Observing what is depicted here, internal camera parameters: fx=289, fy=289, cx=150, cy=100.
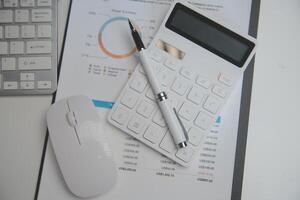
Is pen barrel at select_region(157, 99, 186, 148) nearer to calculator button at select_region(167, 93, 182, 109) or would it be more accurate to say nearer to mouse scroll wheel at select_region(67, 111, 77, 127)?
calculator button at select_region(167, 93, 182, 109)

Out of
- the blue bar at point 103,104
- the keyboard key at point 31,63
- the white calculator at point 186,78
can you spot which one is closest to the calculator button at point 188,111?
the white calculator at point 186,78

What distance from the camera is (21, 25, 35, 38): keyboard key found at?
45 cm

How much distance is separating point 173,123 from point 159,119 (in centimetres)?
2

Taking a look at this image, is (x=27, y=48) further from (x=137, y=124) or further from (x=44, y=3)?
(x=137, y=124)

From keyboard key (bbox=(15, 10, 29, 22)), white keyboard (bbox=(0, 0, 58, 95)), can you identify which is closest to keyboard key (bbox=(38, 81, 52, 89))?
white keyboard (bbox=(0, 0, 58, 95))

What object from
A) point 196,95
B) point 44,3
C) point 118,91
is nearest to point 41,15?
point 44,3

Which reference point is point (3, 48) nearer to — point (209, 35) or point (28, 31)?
point (28, 31)

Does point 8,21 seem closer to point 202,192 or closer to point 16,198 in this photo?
point 16,198

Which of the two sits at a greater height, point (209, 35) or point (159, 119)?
point (209, 35)

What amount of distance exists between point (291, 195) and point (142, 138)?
25cm

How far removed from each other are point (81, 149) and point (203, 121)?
0.60 feet

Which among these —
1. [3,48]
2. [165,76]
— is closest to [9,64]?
[3,48]

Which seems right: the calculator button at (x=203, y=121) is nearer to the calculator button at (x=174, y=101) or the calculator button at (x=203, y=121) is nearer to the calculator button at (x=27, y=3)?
the calculator button at (x=174, y=101)

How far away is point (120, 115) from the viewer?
433mm
